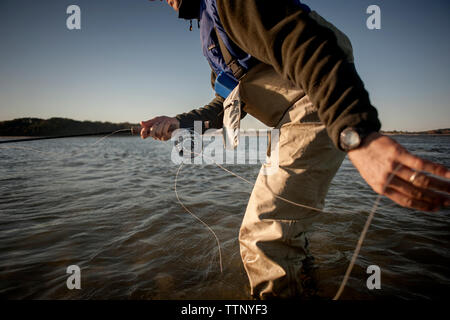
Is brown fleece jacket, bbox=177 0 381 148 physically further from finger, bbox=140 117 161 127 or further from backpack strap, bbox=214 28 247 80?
finger, bbox=140 117 161 127

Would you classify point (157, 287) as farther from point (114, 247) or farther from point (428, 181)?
point (428, 181)

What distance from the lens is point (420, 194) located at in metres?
0.77

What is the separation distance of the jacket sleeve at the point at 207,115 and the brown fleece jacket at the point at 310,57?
48.5 inches

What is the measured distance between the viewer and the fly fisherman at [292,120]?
0.82 m

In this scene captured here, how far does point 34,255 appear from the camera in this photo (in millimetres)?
2553

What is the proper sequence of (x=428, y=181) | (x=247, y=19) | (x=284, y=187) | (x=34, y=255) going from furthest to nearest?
(x=34, y=255), (x=284, y=187), (x=247, y=19), (x=428, y=181)

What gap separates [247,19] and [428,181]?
3.37ft

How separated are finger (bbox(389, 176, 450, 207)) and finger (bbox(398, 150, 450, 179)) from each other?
9cm

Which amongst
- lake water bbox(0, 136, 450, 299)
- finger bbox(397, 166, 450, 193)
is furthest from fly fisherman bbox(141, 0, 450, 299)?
lake water bbox(0, 136, 450, 299)

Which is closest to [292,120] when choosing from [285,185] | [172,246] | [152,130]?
[285,185]

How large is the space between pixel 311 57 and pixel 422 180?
638 millimetres

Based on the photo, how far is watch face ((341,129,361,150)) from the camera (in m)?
0.84

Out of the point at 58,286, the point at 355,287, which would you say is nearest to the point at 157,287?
the point at 58,286

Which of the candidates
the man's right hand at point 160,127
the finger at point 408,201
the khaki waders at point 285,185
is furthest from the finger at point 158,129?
the finger at point 408,201
